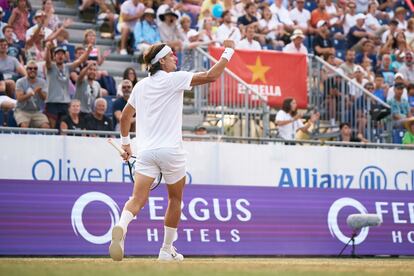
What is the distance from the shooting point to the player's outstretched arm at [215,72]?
11.6 m

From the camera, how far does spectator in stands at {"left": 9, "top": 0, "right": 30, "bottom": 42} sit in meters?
20.5

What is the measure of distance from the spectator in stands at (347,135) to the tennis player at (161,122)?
363 inches

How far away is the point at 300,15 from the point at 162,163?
46.5 ft

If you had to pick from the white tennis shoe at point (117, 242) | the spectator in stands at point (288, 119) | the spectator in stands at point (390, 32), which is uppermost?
the spectator in stands at point (390, 32)

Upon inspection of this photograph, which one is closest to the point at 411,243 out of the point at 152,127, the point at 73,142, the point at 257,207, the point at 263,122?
the point at 257,207

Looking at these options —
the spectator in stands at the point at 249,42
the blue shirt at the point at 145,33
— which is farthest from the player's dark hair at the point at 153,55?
the spectator in stands at the point at 249,42

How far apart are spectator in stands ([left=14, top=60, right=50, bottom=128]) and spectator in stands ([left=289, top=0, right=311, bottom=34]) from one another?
824 centimetres

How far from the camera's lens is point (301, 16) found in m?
25.3

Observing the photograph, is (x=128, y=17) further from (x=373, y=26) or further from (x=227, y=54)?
(x=227, y=54)

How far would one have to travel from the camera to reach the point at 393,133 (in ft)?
70.5

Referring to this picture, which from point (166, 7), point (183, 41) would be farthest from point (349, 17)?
point (183, 41)

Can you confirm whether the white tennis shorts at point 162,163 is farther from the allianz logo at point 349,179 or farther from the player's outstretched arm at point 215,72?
the allianz logo at point 349,179

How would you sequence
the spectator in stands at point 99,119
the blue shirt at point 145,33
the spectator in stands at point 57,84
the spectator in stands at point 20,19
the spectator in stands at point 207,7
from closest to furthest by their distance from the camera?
the spectator in stands at point 99,119 → the spectator in stands at point 57,84 → the spectator in stands at point 20,19 → the blue shirt at point 145,33 → the spectator in stands at point 207,7

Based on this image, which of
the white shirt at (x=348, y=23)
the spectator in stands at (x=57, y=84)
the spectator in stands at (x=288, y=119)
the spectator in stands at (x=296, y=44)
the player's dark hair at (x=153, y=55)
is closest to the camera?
the player's dark hair at (x=153, y=55)
